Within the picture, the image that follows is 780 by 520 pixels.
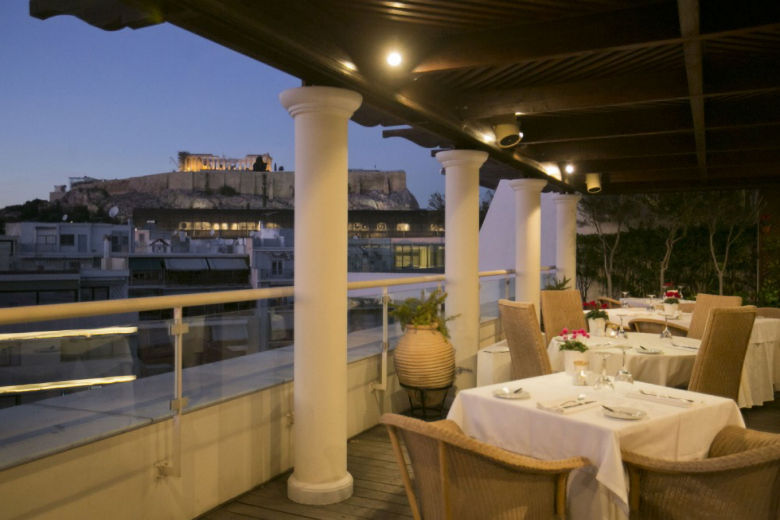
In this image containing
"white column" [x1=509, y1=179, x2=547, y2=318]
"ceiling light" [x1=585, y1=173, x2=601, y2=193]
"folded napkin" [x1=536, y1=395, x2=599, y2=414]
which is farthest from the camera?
"ceiling light" [x1=585, y1=173, x2=601, y2=193]

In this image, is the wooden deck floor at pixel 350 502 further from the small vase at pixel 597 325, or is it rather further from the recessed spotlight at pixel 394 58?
the recessed spotlight at pixel 394 58

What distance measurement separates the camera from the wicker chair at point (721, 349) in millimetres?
4129

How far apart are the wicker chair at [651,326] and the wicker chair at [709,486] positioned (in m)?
4.11

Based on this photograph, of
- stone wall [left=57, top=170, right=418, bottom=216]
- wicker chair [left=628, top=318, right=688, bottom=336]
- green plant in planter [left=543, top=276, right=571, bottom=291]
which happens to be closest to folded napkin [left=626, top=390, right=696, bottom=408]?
wicker chair [left=628, top=318, right=688, bottom=336]

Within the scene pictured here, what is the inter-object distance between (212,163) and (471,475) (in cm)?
10338

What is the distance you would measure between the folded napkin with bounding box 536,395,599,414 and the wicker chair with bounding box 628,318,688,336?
13.3 ft

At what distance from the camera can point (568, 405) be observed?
→ 2797mm

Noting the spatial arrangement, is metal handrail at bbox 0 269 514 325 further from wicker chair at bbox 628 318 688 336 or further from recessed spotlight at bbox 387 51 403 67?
wicker chair at bbox 628 318 688 336

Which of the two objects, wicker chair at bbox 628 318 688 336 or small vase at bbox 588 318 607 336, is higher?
small vase at bbox 588 318 607 336

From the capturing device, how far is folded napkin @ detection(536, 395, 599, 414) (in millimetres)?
2738

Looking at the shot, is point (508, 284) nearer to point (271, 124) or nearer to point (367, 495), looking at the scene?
point (367, 495)

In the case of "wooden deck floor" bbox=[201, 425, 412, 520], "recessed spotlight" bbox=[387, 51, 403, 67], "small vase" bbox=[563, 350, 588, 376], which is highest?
"recessed spotlight" bbox=[387, 51, 403, 67]

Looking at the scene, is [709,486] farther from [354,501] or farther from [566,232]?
[566,232]

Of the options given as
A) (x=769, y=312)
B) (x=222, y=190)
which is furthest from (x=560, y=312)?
(x=222, y=190)
